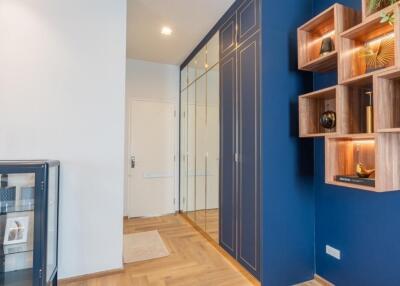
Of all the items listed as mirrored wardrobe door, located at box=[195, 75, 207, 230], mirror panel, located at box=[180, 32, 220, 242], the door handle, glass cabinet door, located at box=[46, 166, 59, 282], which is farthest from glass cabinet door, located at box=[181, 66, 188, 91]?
glass cabinet door, located at box=[46, 166, 59, 282]

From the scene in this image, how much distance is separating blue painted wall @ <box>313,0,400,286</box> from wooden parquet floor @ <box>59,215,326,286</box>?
400 mm

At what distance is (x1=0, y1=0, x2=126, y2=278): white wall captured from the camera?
6.77 feet

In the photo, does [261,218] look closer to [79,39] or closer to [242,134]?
[242,134]

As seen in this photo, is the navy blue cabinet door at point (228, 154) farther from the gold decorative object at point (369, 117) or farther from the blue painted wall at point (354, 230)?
the gold decorative object at point (369, 117)

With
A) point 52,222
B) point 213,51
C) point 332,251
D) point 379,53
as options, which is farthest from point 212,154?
point 379,53

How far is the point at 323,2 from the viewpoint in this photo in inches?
85.6

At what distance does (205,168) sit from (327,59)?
80.9 inches

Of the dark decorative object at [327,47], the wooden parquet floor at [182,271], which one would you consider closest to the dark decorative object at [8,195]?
the wooden parquet floor at [182,271]

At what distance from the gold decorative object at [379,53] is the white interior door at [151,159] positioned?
3235 millimetres

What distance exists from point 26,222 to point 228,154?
1974 mm

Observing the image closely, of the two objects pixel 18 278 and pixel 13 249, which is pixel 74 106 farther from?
pixel 18 278

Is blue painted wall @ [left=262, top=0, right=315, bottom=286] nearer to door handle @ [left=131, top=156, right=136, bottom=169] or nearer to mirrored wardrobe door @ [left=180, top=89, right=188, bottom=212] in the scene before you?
mirrored wardrobe door @ [left=180, top=89, right=188, bottom=212]

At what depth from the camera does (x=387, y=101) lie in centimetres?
147

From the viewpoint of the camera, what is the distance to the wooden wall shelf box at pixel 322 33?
1748mm
